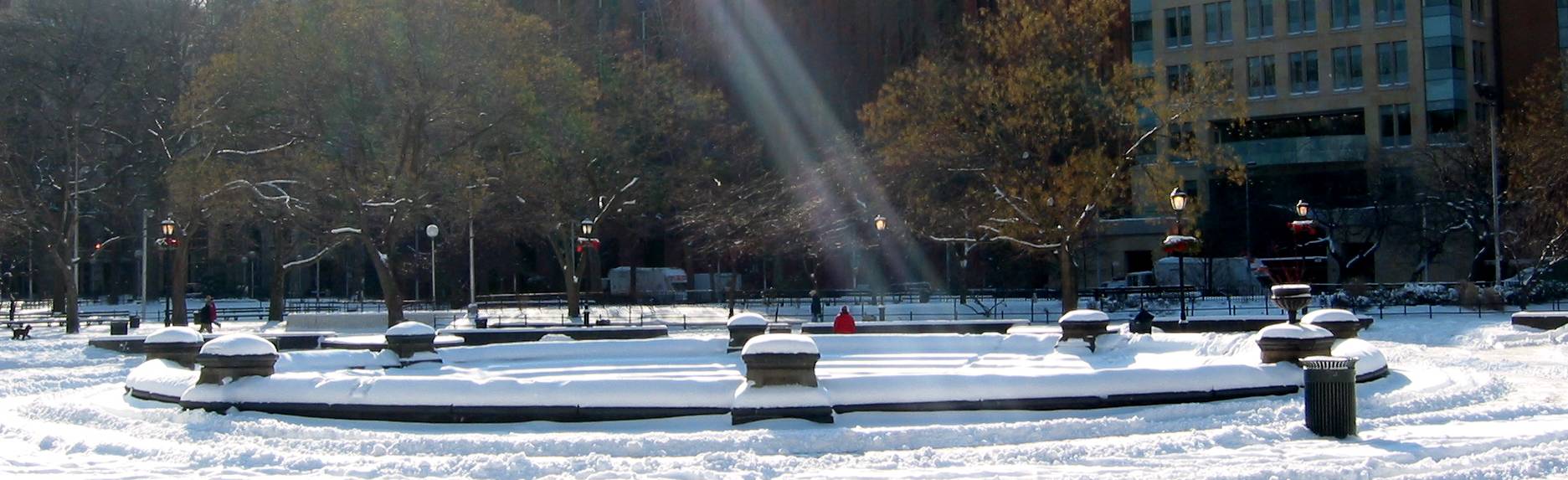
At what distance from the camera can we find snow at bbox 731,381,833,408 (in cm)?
1574

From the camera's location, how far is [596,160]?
57.5m

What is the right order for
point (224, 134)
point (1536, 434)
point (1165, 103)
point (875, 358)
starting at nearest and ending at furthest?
point (1536, 434), point (875, 358), point (1165, 103), point (224, 134)

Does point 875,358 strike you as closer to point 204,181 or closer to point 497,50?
point 497,50

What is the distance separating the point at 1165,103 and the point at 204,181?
29.3 metres

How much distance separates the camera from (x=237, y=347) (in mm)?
17938

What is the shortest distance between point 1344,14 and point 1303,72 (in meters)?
3.34

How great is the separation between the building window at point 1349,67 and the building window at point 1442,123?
356cm

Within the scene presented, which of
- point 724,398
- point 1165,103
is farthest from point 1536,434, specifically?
point 1165,103

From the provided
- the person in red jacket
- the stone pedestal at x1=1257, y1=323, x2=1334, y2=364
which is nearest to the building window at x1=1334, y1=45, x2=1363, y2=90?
the person in red jacket

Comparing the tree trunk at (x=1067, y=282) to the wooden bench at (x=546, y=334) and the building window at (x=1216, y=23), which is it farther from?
the building window at (x=1216, y=23)

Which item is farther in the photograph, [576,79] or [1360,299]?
[576,79]

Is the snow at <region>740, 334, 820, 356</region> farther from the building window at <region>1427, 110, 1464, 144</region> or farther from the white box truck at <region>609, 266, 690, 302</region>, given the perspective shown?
the building window at <region>1427, 110, 1464, 144</region>

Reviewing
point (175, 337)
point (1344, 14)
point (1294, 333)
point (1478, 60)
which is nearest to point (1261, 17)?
point (1344, 14)

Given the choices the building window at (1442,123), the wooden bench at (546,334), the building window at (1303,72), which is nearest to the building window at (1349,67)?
the building window at (1303,72)
